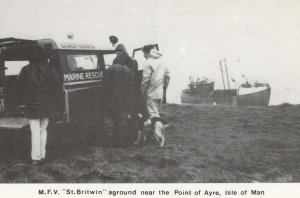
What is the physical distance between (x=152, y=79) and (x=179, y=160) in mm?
1123

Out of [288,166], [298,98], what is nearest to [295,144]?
[288,166]

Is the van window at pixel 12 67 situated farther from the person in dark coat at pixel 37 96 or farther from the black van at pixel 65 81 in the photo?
the person in dark coat at pixel 37 96

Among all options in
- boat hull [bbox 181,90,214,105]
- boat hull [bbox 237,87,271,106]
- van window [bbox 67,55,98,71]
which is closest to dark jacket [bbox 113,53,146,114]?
van window [bbox 67,55,98,71]

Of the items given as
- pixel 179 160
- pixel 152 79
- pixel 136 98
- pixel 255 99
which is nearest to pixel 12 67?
pixel 136 98

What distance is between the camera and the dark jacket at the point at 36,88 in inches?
138

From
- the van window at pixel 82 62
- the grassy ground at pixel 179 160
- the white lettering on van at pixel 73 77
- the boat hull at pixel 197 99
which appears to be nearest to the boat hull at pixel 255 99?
the boat hull at pixel 197 99

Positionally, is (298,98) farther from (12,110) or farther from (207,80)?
(207,80)

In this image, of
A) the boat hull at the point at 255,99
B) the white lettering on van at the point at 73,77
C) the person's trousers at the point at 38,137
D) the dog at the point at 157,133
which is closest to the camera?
the person's trousers at the point at 38,137

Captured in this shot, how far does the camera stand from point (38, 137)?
11.8 feet

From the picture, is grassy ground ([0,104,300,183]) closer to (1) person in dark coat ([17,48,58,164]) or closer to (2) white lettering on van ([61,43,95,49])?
(1) person in dark coat ([17,48,58,164])

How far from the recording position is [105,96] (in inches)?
170

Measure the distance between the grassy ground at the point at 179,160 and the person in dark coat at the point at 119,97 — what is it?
0.22 meters

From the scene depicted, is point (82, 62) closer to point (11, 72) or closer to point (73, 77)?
point (73, 77)

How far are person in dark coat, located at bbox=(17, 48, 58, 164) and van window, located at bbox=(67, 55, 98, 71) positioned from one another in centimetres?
67
